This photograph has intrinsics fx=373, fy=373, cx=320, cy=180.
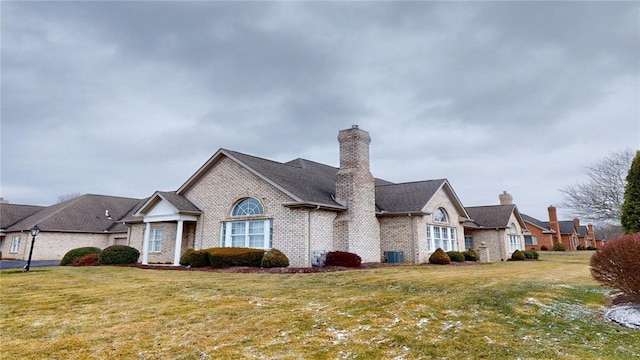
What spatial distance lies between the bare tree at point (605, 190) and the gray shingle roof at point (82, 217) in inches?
1611

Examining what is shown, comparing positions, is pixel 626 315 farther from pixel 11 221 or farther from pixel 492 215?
pixel 11 221

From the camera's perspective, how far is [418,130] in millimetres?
26109

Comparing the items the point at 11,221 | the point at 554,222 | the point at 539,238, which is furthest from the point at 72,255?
the point at 554,222

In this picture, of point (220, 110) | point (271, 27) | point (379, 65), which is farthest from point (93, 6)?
point (379, 65)

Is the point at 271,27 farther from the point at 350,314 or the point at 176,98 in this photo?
the point at 350,314

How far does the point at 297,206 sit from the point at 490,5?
38.3ft

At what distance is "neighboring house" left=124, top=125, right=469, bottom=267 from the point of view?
62.0 ft

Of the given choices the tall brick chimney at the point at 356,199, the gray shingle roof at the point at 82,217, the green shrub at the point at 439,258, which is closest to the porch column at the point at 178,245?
the tall brick chimney at the point at 356,199

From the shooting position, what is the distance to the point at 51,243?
32.8m

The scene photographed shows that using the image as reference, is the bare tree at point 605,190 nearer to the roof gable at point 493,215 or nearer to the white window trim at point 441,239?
the roof gable at point 493,215

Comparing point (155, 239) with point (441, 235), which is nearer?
point (155, 239)

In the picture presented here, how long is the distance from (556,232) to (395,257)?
44914 millimetres

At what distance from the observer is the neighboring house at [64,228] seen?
107 ft

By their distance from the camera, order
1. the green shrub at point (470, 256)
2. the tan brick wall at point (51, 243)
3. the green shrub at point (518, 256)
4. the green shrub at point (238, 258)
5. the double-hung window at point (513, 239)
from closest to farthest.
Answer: the green shrub at point (238, 258) → the green shrub at point (470, 256) → the green shrub at point (518, 256) → the tan brick wall at point (51, 243) → the double-hung window at point (513, 239)
